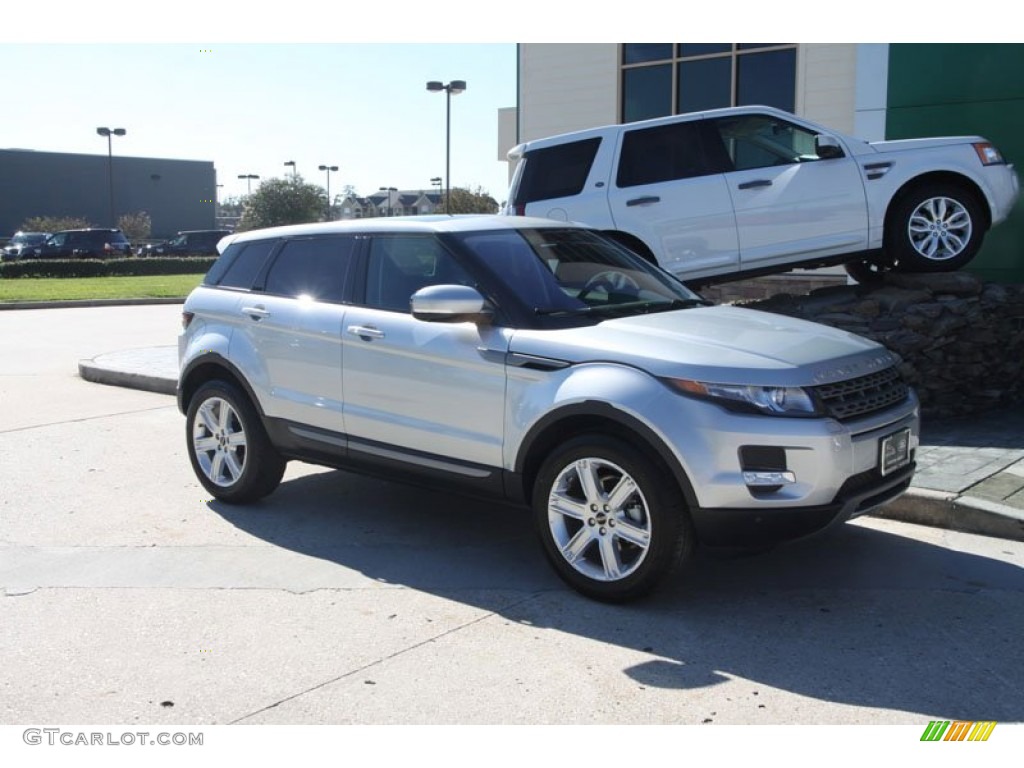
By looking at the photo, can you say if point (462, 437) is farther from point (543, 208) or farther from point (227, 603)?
point (543, 208)

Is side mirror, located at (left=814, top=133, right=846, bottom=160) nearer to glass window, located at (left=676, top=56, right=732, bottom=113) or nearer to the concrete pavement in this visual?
the concrete pavement

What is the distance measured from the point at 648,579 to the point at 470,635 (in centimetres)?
82

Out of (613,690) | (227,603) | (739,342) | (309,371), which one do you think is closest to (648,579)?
(613,690)

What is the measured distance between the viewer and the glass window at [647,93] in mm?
15789

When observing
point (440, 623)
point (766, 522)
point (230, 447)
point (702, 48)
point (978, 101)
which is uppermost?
point (702, 48)

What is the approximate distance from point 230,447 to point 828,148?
17.7 feet

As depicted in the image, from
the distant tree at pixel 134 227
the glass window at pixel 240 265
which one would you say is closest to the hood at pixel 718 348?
the glass window at pixel 240 265

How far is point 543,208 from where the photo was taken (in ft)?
32.4

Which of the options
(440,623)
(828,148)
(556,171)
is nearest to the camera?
(440,623)

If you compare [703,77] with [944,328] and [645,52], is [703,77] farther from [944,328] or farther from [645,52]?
[944,328]

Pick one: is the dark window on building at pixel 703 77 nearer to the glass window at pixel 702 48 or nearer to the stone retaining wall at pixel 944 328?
the glass window at pixel 702 48

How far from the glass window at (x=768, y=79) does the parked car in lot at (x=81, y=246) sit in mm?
34245

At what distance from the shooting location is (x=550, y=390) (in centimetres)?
503
